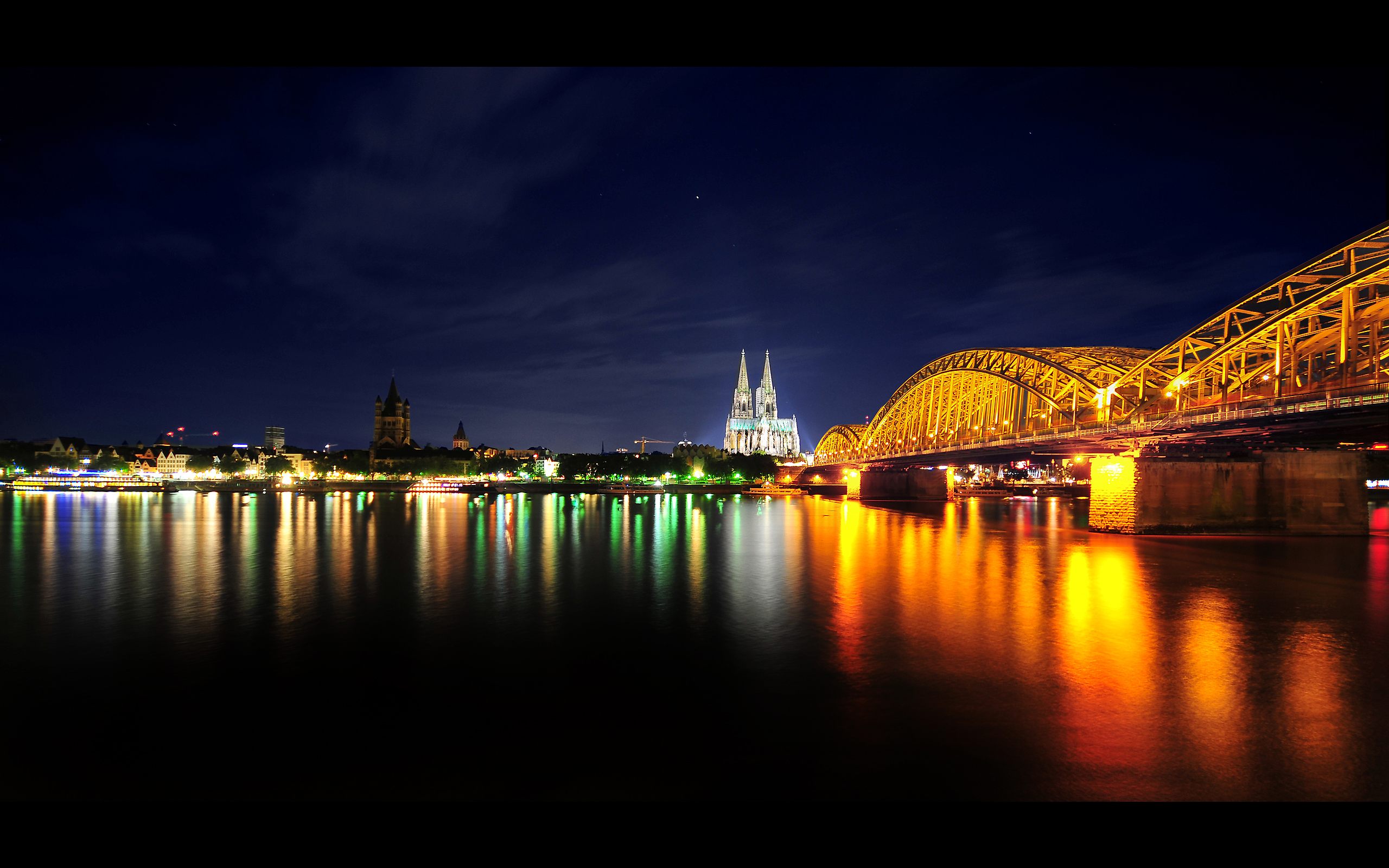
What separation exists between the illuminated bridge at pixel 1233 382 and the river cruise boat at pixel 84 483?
134196mm

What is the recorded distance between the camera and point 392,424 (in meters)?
196

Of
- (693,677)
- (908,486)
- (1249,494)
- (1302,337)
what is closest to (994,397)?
(908,486)

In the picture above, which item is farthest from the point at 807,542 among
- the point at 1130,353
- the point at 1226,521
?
the point at 1130,353

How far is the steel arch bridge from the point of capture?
2970 centimetres

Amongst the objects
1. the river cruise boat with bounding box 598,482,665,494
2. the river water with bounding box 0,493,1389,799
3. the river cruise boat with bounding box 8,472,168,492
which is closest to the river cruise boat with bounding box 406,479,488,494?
the river cruise boat with bounding box 598,482,665,494

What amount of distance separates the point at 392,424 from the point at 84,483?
73.9m

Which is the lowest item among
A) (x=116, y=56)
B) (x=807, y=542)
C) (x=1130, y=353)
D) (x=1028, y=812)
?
(x=807, y=542)

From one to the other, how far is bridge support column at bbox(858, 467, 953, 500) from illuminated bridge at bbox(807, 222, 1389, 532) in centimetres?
2377

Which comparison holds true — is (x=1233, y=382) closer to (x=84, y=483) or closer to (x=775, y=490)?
(x=775, y=490)

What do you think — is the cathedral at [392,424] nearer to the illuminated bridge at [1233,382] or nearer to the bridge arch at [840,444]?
the bridge arch at [840,444]

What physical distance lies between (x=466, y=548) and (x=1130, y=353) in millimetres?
55652

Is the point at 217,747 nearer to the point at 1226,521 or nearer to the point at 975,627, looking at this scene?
the point at 975,627

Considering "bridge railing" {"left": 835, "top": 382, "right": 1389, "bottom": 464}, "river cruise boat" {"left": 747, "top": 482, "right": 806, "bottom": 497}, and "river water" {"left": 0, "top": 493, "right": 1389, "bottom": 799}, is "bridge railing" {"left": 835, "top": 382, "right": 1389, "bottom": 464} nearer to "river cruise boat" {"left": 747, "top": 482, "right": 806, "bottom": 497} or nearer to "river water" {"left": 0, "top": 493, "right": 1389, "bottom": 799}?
"river water" {"left": 0, "top": 493, "right": 1389, "bottom": 799}

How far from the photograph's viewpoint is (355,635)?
1531 cm
